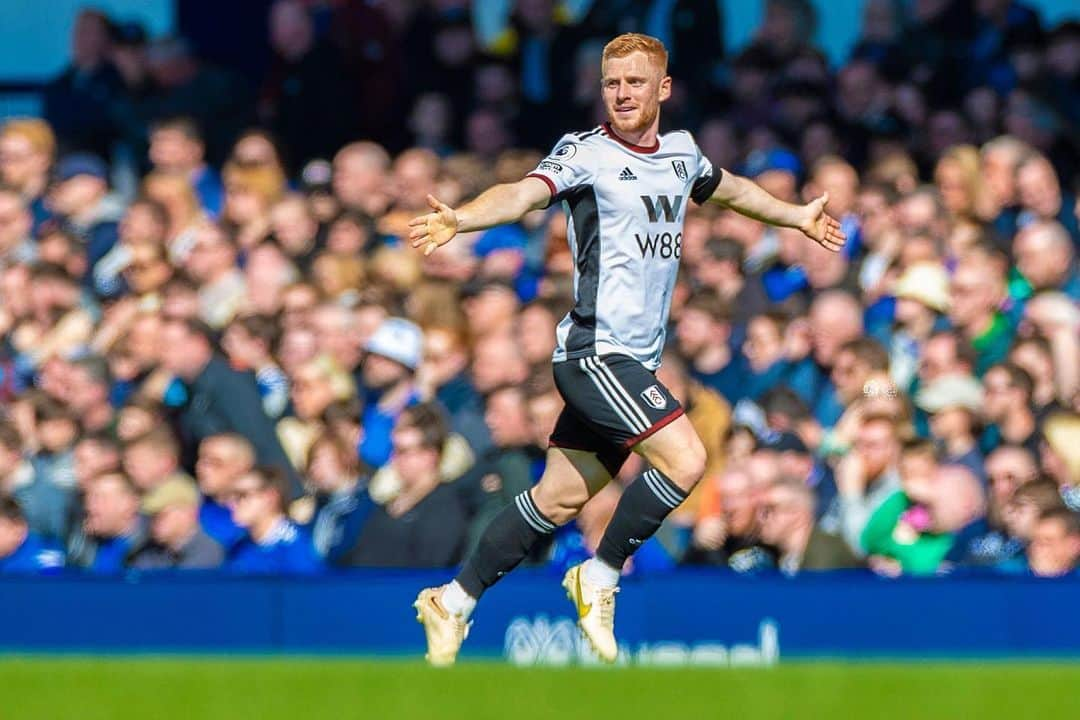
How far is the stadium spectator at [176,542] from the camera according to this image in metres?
A: 10.0

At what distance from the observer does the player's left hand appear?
8.09m

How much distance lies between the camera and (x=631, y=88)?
752 centimetres

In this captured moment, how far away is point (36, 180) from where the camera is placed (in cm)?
1358

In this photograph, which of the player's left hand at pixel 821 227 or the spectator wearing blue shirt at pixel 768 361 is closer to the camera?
the player's left hand at pixel 821 227

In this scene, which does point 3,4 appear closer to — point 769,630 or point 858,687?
point 769,630

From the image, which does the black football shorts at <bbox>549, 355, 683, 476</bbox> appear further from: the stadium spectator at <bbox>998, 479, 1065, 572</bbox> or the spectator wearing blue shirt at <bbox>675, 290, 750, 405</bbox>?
the spectator wearing blue shirt at <bbox>675, 290, 750, 405</bbox>

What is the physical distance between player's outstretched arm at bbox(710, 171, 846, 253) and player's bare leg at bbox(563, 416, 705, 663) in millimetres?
828

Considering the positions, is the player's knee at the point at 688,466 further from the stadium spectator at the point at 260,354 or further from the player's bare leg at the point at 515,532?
the stadium spectator at the point at 260,354

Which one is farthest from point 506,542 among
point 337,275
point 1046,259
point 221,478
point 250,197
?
point 250,197

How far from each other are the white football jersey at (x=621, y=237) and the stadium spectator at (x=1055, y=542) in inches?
94.6

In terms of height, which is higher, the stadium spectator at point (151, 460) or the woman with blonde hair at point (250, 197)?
the woman with blonde hair at point (250, 197)

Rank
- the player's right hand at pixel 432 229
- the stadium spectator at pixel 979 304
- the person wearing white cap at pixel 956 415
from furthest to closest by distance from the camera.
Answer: the stadium spectator at pixel 979 304 < the person wearing white cap at pixel 956 415 < the player's right hand at pixel 432 229

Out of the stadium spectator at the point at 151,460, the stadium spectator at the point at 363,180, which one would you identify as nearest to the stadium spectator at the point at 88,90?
the stadium spectator at the point at 363,180

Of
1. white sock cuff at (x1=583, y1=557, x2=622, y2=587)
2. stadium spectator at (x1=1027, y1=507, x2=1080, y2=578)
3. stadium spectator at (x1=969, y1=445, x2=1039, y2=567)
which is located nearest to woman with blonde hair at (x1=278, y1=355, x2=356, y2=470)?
stadium spectator at (x1=969, y1=445, x2=1039, y2=567)
